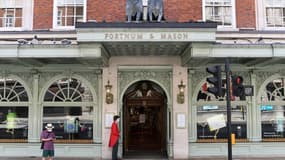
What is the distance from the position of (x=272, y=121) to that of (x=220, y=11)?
196 inches

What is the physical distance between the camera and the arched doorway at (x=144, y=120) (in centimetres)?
1496

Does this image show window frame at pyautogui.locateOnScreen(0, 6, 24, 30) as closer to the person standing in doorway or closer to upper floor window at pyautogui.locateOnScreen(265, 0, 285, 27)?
the person standing in doorway

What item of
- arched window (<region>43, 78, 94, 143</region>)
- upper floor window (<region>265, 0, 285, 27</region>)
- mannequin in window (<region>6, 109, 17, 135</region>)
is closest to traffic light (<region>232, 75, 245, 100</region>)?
upper floor window (<region>265, 0, 285, 27</region>)

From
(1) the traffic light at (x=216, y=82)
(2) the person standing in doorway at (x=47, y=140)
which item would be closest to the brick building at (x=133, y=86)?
(2) the person standing in doorway at (x=47, y=140)

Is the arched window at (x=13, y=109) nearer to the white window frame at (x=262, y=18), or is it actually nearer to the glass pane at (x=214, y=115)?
the glass pane at (x=214, y=115)

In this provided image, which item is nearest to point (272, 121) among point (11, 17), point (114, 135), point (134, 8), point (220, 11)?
point (220, 11)

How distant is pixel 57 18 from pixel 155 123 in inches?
252

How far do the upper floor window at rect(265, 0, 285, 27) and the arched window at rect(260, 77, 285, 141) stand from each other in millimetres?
2333

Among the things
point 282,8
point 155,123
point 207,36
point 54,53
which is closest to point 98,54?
point 54,53

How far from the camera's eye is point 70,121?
14180 mm

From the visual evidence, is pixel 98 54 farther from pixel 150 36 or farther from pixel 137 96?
pixel 137 96

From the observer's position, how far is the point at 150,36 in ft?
37.5

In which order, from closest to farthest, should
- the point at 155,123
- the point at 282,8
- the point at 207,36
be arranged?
the point at 207,36 → the point at 282,8 → the point at 155,123

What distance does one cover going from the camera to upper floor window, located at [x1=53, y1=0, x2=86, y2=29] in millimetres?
14578
